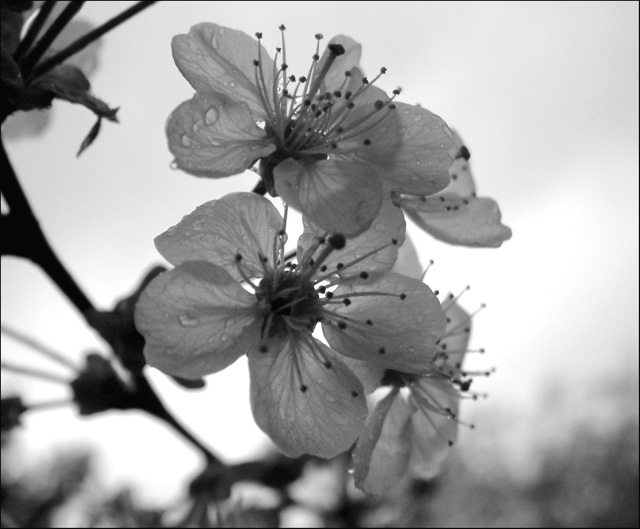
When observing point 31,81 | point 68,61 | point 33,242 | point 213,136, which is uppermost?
point 68,61

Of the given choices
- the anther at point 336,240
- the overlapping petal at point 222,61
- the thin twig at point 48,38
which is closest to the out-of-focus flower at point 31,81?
the thin twig at point 48,38

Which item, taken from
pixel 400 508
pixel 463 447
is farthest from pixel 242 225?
pixel 463 447

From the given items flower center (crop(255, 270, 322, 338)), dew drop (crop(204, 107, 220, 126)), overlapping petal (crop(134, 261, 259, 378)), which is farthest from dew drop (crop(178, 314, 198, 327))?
dew drop (crop(204, 107, 220, 126))

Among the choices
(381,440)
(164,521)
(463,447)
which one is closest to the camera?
(381,440)

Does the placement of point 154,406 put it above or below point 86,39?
below

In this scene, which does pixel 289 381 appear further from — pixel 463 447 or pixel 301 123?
pixel 463 447

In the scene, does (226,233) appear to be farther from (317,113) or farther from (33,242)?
(33,242)

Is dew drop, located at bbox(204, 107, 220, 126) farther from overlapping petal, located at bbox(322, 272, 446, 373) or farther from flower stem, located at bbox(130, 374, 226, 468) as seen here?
flower stem, located at bbox(130, 374, 226, 468)

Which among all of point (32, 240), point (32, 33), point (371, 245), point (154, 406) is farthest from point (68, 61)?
point (371, 245)
